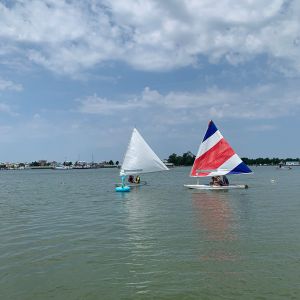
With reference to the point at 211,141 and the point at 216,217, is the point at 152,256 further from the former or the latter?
the point at 211,141

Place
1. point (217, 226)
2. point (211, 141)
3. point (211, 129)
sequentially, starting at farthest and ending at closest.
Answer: point (211, 129) → point (211, 141) → point (217, 226)

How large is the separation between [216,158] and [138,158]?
33.9ft

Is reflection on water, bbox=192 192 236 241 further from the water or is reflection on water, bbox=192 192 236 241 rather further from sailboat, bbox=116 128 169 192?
sailboat, bbox=116 128 169 192

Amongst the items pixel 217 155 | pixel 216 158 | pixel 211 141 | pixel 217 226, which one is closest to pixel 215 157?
pixel 216 158

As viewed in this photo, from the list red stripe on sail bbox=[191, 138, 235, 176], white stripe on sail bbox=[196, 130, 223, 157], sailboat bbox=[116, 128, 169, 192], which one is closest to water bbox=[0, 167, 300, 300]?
red stripe on sail bbox=[191, 138, 235, 176]

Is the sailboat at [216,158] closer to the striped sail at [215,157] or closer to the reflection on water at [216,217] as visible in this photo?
the striped sail at [215,157]

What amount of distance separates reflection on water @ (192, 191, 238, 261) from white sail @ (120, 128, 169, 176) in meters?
16.9

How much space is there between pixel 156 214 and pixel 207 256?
12.5 m

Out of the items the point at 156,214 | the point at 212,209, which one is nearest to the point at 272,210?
the point at 212,209

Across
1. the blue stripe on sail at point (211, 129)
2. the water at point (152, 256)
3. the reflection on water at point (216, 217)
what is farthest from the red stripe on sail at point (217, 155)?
the water at point (152, 256)

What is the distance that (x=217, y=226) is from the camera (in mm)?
21844

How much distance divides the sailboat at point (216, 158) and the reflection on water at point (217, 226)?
10.9 metres

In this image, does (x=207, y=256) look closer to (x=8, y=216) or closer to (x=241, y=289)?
(x=241, y=289)

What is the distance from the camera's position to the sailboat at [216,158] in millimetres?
47497
